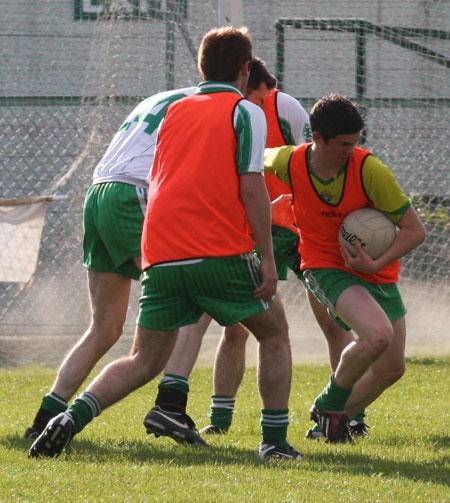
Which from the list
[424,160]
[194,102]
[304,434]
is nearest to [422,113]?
[424,160]

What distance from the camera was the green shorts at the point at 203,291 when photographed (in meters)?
4.83

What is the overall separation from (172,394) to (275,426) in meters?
0.77

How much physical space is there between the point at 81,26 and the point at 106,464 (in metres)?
7.04

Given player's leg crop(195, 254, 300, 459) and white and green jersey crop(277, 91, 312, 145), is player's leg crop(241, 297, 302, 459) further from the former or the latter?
white and green jersey crop(277, 91, 312, 145)

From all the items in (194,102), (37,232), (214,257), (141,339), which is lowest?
(37,232)

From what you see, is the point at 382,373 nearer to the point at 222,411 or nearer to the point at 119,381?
the point at 222,411

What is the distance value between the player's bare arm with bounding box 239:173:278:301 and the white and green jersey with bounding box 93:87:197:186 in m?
0.93

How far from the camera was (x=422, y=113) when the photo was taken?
1005 cm

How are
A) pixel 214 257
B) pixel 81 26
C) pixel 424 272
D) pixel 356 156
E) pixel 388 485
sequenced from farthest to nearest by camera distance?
pixel 81 26, pixel 424 272, pixel 356 156, pixel 214 257, pixel 388 485

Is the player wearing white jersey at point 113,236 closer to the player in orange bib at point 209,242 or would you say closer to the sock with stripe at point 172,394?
the sock with stripe at point 172,394

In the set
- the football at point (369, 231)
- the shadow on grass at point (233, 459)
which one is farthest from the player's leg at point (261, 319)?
the football at point (369, 231)

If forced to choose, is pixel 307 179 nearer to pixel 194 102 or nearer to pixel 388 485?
pixel 194 102

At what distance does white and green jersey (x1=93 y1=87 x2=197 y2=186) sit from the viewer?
5621 millimetres

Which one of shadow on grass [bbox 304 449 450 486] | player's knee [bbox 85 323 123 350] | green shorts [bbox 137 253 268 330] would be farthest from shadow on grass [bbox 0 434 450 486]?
green shorts [bbox 137 253 268 330]
